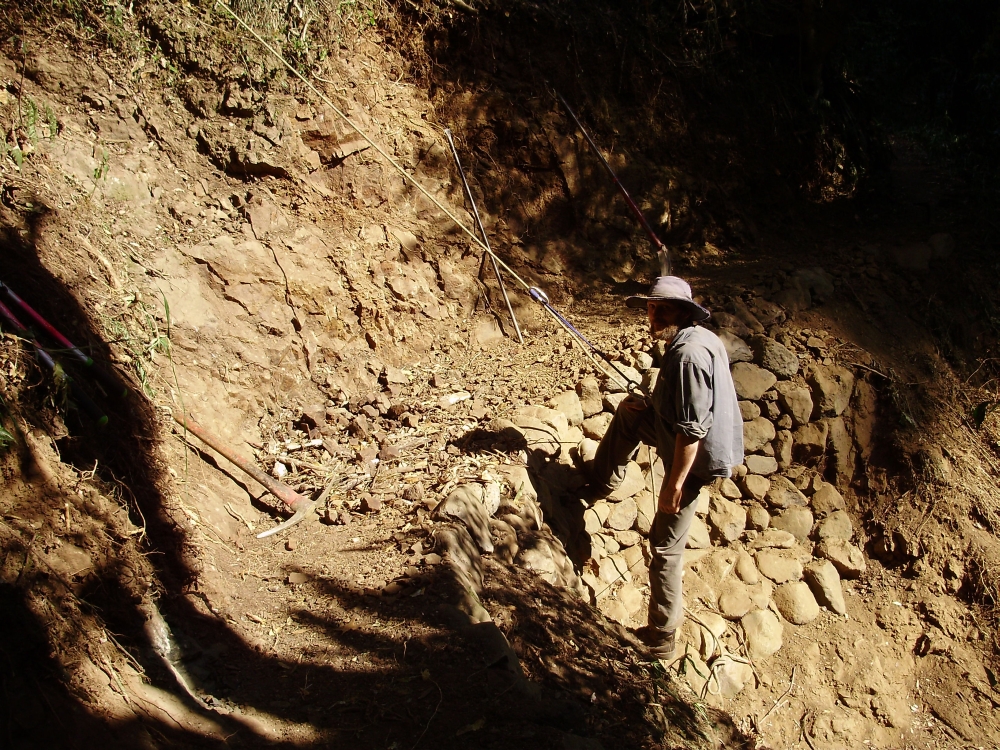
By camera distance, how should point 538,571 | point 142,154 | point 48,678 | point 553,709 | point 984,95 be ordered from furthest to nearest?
point 984,95, point 142,154, point 538,571, point 553,709, point 48,678

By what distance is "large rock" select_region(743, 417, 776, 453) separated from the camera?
15.7 ft

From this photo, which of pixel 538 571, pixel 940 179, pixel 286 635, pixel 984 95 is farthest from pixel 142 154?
pixel 940 179

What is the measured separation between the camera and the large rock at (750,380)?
15.7 feet

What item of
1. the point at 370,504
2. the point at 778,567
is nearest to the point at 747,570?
the point at 778,567

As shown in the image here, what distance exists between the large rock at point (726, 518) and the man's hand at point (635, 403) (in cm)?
137

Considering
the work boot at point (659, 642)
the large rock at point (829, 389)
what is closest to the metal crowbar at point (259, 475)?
the work boot at point (659, 642)

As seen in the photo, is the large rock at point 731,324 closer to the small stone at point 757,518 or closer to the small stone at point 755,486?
the small stone at point 755,486

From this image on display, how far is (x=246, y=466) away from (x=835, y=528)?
3989mm

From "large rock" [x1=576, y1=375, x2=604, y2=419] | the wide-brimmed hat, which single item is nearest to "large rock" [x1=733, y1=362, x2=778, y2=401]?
"large rock" [x1=576, y1=375, x2=604, y2=419]

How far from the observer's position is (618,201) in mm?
6000

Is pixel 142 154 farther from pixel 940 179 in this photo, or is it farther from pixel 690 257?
pixel 940 179

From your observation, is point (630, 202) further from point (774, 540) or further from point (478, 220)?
point (774, 540)

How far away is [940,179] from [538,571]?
712cm

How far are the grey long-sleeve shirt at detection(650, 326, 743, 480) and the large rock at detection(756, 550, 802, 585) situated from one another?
150 cm
